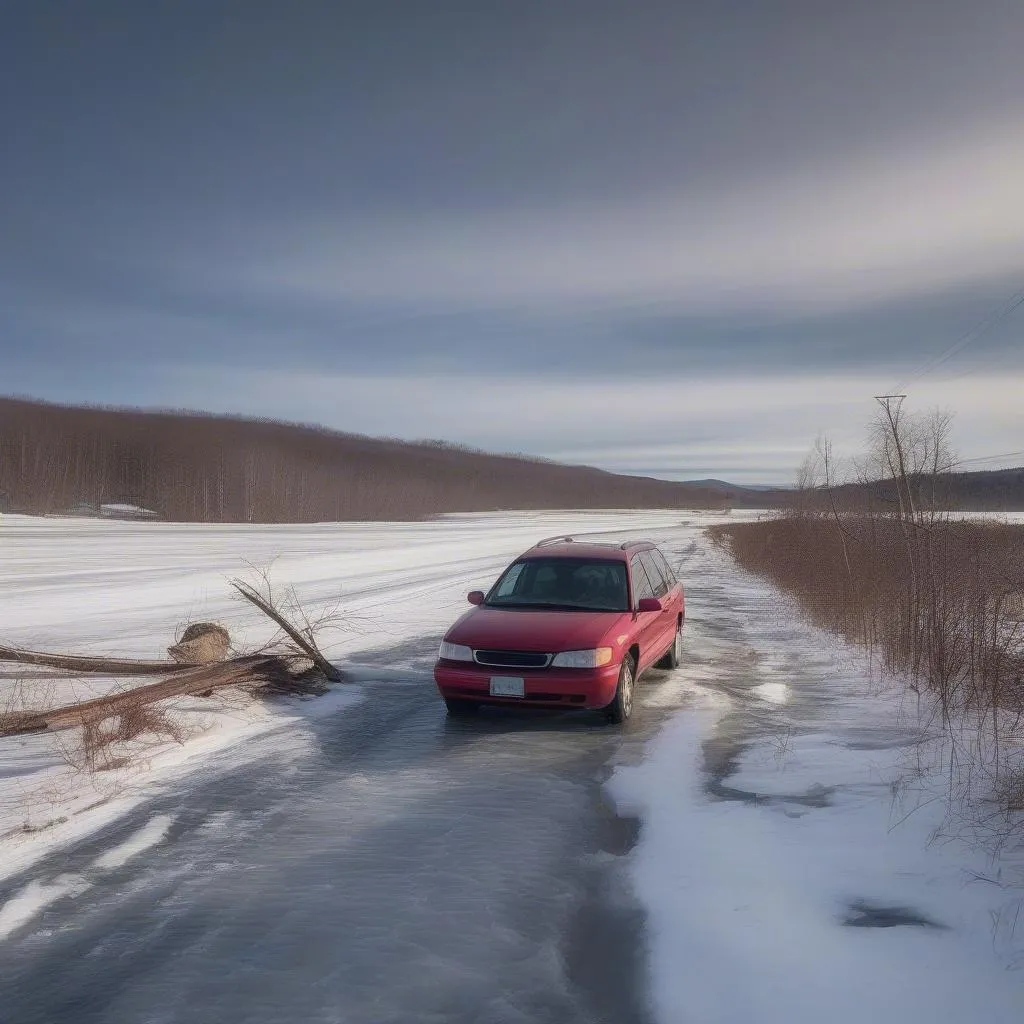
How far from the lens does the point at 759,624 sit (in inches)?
659

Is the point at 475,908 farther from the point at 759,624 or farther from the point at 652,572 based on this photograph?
the point at 759,624

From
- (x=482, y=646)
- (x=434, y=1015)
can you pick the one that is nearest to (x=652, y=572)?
(x=482, y=646)

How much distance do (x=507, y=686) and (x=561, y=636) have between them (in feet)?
2.26

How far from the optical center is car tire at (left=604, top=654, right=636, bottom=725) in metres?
8.84

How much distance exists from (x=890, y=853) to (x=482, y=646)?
163 inches

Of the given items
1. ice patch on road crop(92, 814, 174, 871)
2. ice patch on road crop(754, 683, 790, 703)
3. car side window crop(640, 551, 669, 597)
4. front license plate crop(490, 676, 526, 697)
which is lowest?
ice patch on road crop(754, 683, 790, 703)

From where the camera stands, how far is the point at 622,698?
895 cm

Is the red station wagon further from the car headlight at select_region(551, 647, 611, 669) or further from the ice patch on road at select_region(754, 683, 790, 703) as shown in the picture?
the ice patch on road at select_region(754, 683, 790, 703)

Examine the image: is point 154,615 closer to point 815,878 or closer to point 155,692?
point 155,692

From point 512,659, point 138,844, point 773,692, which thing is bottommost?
point 773,692

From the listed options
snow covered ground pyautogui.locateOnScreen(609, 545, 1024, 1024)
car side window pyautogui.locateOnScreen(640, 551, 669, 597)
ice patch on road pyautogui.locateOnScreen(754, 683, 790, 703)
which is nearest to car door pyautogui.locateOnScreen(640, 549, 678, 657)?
car side window pyautogui.locateOnScreen(640, 551, 669, 597)

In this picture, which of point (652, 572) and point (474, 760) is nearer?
point (474, 760)

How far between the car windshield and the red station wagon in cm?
1

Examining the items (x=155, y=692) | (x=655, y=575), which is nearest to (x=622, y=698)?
(x=655, y=575)
